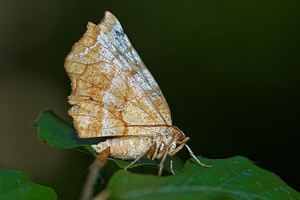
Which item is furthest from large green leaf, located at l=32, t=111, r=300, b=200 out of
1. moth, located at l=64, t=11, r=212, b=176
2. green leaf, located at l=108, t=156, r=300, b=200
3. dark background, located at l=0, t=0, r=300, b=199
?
dark background, located at l=0, t=0, r=300, b=199

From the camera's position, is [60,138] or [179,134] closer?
[179,134]

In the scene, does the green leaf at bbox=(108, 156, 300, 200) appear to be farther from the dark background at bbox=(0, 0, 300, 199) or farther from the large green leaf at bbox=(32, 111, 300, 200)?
the dark background at bbox=(0, 0, 300, 199)

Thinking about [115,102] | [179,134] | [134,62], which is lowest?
[179,134]

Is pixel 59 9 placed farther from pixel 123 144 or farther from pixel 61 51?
pixel 123 144

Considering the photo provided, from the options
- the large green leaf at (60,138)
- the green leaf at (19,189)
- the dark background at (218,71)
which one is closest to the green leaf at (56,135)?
the large green leaf at (60,138)

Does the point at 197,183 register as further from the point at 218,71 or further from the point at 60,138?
the point at 218,71

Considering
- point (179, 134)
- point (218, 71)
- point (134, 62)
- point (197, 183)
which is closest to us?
point (197, 183)

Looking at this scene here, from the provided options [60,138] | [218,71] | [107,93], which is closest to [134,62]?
[107,93]

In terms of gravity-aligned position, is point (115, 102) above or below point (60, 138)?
above
